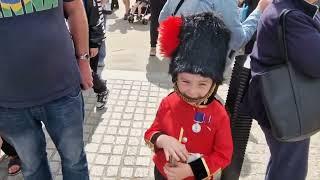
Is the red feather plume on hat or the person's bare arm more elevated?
the red feather plume on hat

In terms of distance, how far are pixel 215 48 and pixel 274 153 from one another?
893 millimetres

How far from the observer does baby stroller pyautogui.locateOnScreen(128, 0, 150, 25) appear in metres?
7.29

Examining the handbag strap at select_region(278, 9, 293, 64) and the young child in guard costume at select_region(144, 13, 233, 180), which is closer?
the young child in guard costume at select_region(144, 13, 233, 180)

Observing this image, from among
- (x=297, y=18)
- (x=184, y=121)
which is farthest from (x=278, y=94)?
(x=184, y=121)

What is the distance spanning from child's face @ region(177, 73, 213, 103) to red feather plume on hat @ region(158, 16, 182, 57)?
133mm

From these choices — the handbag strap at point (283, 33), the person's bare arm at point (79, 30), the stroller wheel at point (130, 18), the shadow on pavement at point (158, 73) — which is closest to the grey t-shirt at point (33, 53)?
the person's bare arm at point (79, 30)

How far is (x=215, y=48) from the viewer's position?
1671 millimetres

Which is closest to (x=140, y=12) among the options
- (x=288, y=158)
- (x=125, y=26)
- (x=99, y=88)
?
(x=125, y=26)

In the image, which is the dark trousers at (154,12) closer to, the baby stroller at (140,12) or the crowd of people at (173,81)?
the baby stroller at (140,12)

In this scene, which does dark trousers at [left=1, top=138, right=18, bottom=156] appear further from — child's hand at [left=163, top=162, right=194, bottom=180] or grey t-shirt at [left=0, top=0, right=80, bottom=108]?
child's hand at [left=163, top=162, right=194, bottom=180]

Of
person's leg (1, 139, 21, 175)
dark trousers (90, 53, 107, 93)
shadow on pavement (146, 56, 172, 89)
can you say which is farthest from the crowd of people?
shadow on pavement (146, 56, 172, 89)

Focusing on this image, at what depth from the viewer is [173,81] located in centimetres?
180

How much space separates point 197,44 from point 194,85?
0.19 meters

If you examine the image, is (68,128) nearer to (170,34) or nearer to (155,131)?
(155,131)
